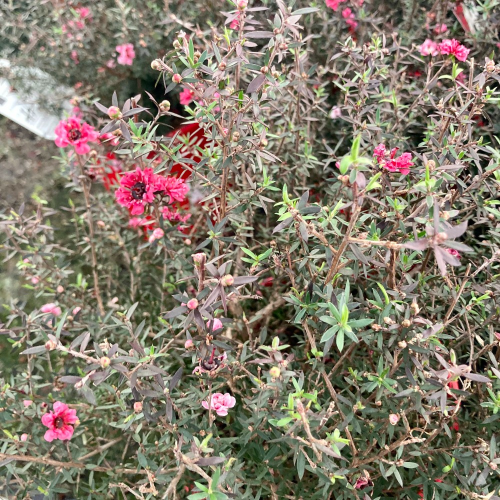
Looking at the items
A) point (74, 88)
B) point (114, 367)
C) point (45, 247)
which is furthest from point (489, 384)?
point (74, 88)

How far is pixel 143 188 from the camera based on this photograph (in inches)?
37.9

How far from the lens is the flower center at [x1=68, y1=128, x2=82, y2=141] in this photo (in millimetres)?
1147

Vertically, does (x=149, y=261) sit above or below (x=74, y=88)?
below

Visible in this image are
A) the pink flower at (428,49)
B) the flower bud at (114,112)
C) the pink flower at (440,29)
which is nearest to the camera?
the flower bud at (114,112)

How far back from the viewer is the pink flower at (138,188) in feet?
3.11

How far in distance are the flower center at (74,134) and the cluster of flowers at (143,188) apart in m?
0.29

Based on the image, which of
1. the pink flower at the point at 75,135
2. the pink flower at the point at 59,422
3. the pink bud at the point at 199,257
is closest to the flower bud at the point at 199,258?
the pink bud at the point at 199,257

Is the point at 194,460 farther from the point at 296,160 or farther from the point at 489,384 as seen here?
the point at 296,160

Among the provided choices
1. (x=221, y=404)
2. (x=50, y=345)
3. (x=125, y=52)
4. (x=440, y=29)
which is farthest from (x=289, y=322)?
(x=125, y=52)

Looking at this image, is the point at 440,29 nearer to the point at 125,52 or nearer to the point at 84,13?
the point at 125,52

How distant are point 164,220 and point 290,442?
0.64 meters

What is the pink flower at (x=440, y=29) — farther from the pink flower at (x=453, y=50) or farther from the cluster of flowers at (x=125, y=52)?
the cluster of flowers at (x=125, y=52)

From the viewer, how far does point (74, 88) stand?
210cm

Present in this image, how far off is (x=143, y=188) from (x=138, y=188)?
0.01m
